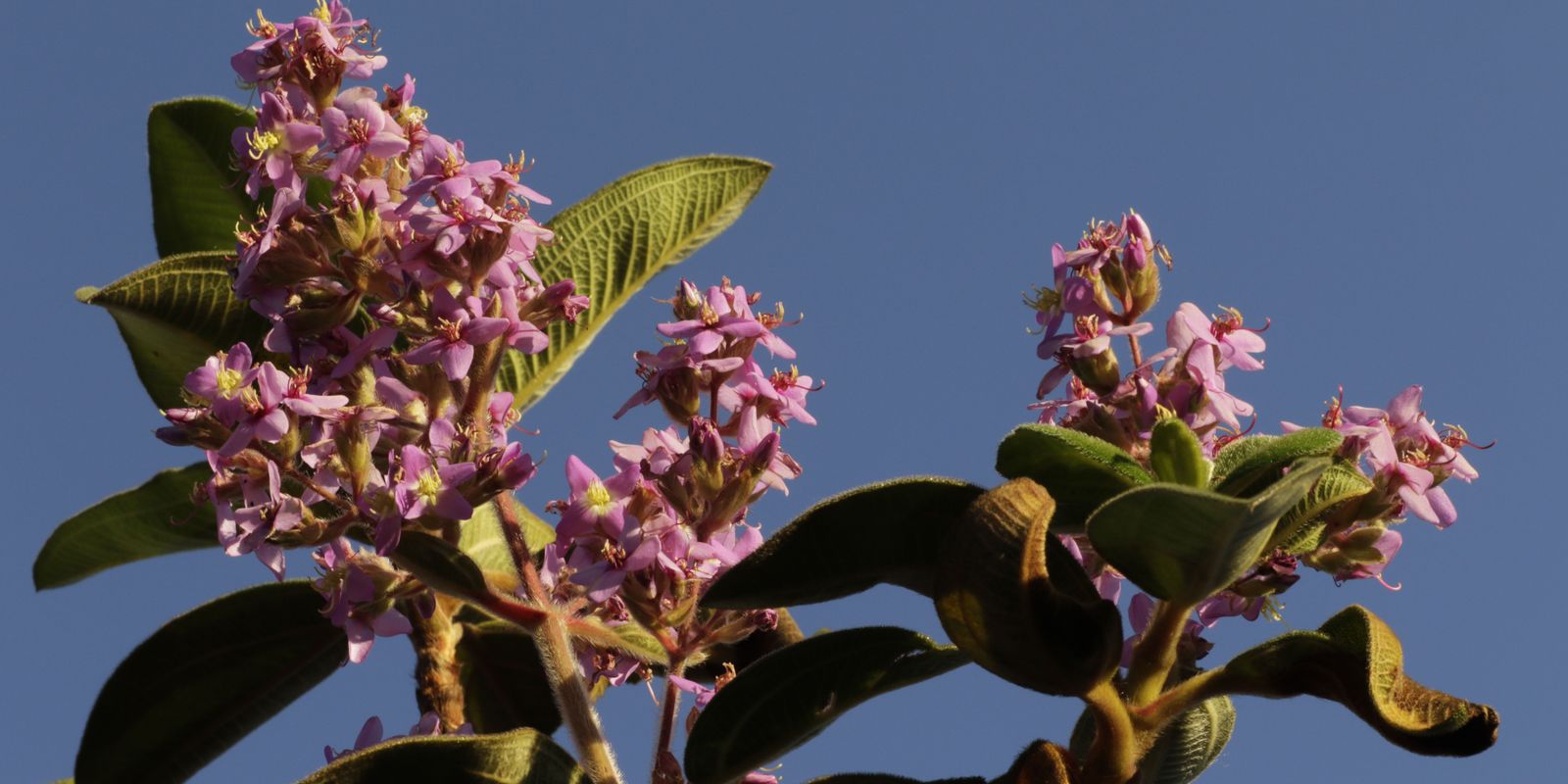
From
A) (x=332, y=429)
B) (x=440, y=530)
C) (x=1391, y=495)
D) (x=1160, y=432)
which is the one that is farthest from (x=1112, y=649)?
(x=332, y=429)

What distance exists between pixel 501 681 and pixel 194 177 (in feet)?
3.50

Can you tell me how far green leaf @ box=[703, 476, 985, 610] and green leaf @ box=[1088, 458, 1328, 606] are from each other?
0.16 m

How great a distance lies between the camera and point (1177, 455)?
1.85 metres

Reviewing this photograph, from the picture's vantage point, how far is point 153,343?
2.71 m

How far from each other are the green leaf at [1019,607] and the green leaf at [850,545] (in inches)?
1.5

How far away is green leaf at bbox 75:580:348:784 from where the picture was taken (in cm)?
246

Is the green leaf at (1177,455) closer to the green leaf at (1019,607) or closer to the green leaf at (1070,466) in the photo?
the green leaf at (1070,466)

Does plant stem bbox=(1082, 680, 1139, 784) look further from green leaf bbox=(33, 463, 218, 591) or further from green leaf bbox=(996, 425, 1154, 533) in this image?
green leaf bbox=(33, 463, 218, 591)

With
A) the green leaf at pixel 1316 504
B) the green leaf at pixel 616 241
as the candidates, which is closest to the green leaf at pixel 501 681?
the green leaf at pixel 616 241

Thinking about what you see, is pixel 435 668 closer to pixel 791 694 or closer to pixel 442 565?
pixel 442 565

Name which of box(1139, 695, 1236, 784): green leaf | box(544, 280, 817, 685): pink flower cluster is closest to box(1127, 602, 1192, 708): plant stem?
box(1139, 695, 1236, 784): green leaf

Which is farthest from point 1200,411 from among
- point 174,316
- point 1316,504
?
point 174,316

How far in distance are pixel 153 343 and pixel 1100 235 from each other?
1534 mm

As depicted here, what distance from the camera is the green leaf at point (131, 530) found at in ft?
9.52
